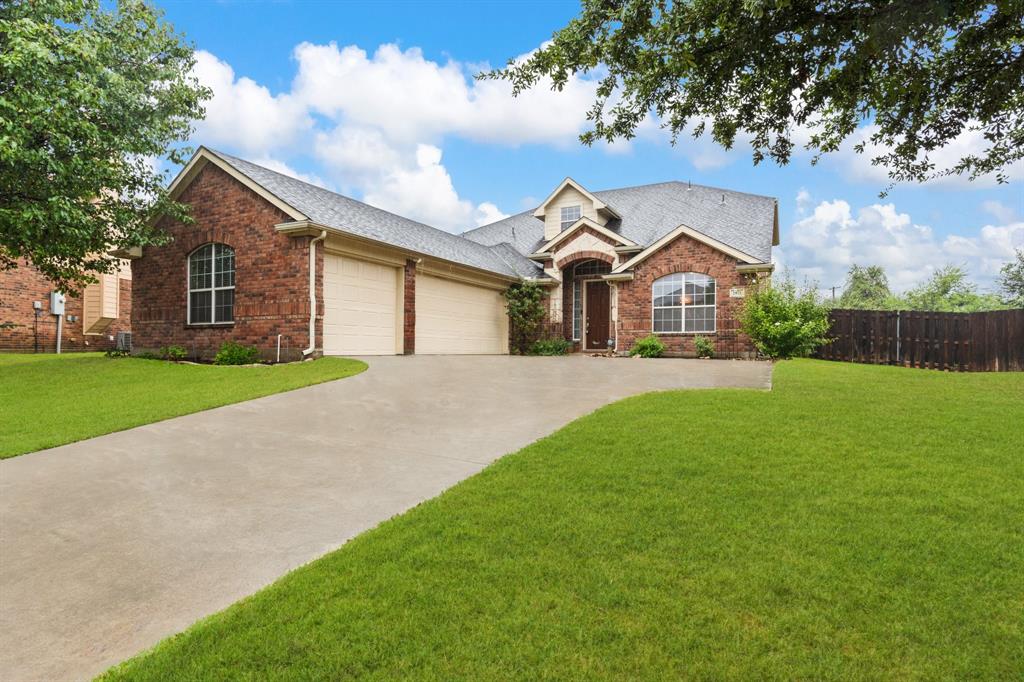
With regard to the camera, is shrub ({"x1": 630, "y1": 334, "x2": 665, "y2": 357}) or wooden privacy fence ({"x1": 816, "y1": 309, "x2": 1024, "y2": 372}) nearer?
wooden privacy fence ({"x1": 816, "y1": 309, "x2": 1024, "y2": 372})

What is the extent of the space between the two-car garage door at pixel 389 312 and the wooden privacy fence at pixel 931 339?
10.7 m

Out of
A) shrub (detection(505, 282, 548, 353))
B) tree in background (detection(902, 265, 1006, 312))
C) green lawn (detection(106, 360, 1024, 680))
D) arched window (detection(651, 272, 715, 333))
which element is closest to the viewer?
green lawn (detection(106, 360, 1024, 680))

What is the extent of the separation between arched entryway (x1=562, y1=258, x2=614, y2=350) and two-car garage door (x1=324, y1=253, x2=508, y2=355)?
3288 millimetres

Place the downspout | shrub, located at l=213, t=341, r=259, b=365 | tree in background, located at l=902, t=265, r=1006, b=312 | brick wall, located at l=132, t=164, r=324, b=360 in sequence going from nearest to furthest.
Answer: the downspout < brick wall, located at l=132, t=164, r=324, b=360 < shrub, located at l=213, t=341, r=259, b=365 < tree in background, located at l=902, t=265, r=1006, b=312

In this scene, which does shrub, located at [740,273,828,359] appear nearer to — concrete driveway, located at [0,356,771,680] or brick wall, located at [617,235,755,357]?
brick wall, located at [617,235,755,357]

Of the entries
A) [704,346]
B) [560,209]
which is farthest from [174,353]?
[704,346]

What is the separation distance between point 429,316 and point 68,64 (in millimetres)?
9745

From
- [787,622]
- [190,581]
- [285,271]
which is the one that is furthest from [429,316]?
[787,622]

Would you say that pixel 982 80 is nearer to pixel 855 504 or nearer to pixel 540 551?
pixel 855 504

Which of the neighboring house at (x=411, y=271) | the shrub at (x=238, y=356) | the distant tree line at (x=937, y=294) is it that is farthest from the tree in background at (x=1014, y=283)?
the shrub at (x=238, y=356)

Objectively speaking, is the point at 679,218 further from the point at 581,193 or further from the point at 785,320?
the point at 785,320

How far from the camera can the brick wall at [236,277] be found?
45.7 ft

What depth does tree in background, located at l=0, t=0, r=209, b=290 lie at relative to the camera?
11172 mm

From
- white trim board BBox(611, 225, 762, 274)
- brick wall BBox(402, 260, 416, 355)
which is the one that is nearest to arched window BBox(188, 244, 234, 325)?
brick wall BBox(402, 260, 416, 355)
